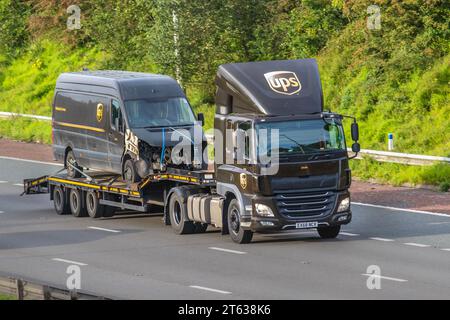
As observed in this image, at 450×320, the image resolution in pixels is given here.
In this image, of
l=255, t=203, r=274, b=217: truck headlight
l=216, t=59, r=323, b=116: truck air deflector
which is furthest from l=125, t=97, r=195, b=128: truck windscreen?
l=255, t=203, r=274, b=217: truck headlight

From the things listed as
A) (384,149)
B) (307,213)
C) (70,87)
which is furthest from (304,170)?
(384,149)

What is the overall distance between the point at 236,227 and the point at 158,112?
4.85 m

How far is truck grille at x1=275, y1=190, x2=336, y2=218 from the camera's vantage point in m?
25.5

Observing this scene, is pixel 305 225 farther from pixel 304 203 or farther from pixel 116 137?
pixel 116 137

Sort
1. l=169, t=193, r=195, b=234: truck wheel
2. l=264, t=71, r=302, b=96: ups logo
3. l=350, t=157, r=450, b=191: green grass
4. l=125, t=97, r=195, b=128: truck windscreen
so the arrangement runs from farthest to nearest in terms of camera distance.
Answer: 1. l=350, t=157, r=450, b=191: green grass
2. l=125, t=97, r=195, b=128: truck windscreen
3. l=169, t=193, r=195, b=234: truck wheel
4. l=264, t=71, r=302, b=96: ups logo

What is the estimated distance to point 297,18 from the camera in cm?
4428

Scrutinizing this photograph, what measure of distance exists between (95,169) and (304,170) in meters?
8.03

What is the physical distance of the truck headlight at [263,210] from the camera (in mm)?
25391

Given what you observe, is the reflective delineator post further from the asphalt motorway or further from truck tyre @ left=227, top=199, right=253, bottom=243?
truck tyre @ left=227, top=199, right=253, bottom=243

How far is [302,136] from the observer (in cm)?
2552

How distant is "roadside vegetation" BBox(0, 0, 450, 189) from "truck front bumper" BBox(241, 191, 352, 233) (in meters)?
8.09

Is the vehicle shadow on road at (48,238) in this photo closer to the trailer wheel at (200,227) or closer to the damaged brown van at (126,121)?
the trailer wheel at (200,227)

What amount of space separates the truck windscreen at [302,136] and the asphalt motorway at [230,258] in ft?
6.64
